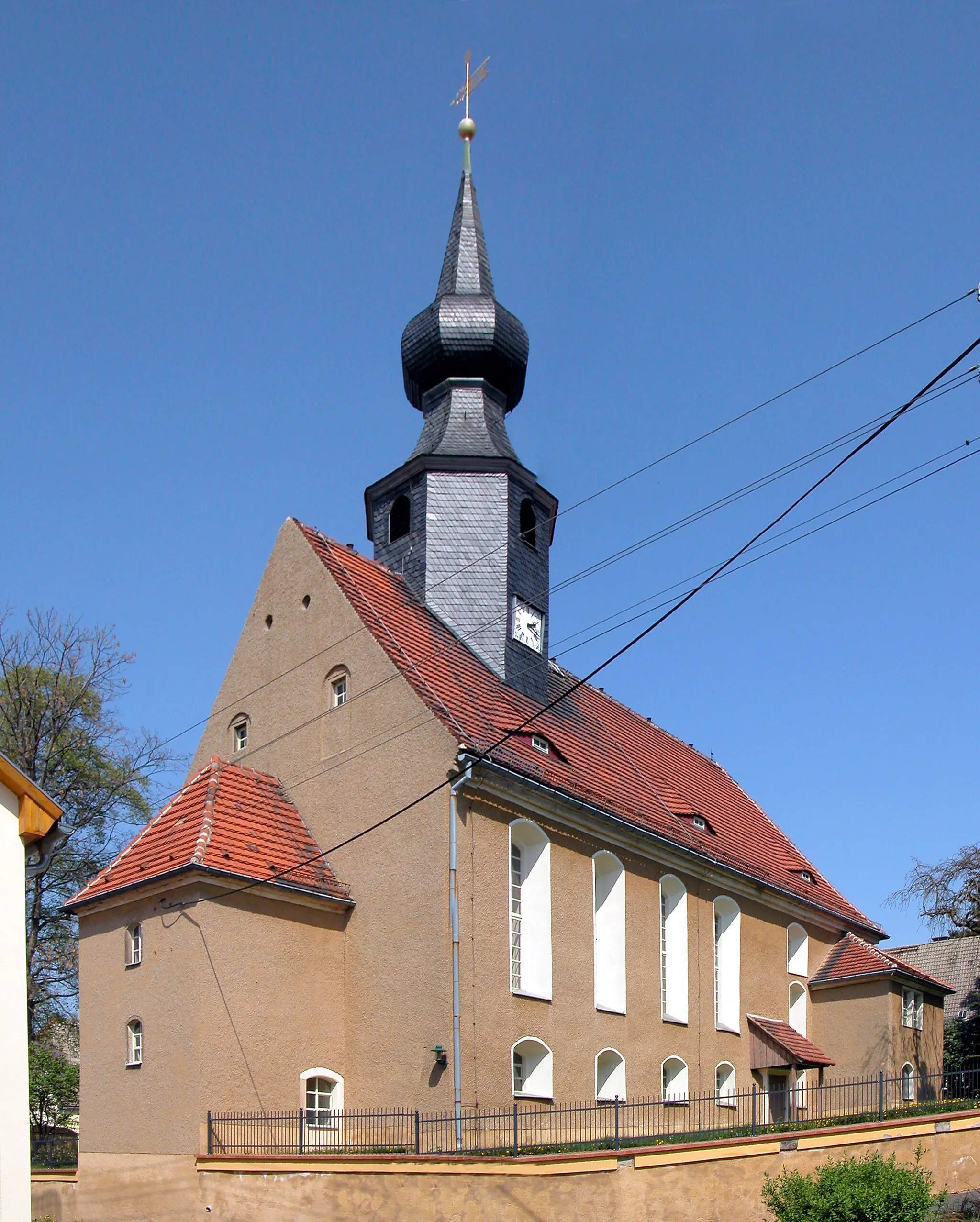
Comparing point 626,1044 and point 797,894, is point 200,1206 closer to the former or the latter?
point 626,1044

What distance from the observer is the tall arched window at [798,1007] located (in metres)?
30.7

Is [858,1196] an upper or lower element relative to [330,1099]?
upper

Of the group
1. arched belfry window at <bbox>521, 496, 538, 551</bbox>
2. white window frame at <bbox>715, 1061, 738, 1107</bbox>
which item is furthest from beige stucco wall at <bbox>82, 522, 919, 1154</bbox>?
arched belfry window at <bbox>521, 496, 538, 551</bbox>

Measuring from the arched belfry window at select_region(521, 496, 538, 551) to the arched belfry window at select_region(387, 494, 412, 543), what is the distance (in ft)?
7.98

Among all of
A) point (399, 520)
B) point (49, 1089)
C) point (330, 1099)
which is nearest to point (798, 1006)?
point (330, 1099)

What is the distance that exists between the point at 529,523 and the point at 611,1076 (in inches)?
445

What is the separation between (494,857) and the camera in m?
21.2

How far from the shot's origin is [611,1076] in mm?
23172

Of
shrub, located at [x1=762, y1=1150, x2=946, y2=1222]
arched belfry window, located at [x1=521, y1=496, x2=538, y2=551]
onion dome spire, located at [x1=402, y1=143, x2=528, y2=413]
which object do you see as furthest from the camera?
onion dome spire, located at [x1=402, y1=143, x2=528, y2=413]

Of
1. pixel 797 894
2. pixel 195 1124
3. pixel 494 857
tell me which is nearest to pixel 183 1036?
pixel 195 1124

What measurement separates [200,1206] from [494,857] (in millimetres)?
6666

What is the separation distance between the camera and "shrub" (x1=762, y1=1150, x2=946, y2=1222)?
14.1 meters

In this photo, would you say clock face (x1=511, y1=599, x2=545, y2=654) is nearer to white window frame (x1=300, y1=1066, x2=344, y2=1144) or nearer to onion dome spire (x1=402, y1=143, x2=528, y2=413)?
onion dome spire (x1=402, y1=143, x2=528, y2=413)

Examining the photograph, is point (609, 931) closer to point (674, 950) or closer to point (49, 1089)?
point (674, 950)
